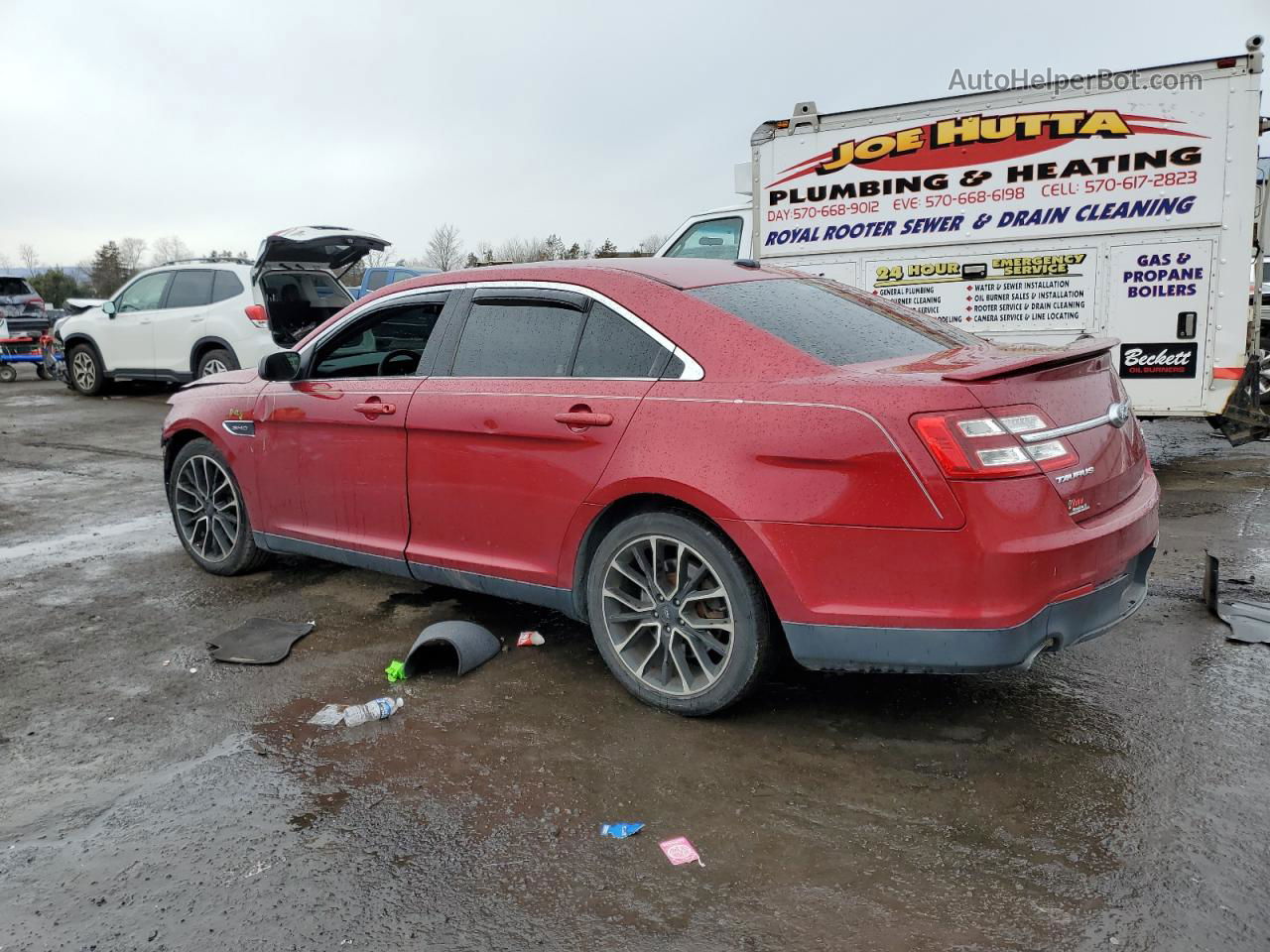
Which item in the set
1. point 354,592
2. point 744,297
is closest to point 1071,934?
point 744,297

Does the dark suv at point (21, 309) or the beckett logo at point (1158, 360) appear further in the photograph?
the dark suv at point (21, 309)

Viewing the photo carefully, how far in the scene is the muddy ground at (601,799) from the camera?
8.42 ft

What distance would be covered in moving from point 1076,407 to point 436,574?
2667 millimetres

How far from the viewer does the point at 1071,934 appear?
246 centimetres

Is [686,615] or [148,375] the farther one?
[148,375]

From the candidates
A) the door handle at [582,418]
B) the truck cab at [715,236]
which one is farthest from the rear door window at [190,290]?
the door handle at [582,418]

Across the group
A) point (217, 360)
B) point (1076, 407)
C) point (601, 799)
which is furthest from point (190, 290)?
point (1076, 407)

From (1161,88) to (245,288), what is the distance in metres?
10.6

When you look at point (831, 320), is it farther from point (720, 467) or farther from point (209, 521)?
point (209, 521)

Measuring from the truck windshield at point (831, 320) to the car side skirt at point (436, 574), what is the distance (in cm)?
129

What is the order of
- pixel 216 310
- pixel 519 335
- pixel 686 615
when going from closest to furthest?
pixel 686 615 → pixel 519 335 → pixel 216 310

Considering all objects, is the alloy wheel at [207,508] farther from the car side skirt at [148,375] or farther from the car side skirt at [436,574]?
the car side skirt at [148,375]

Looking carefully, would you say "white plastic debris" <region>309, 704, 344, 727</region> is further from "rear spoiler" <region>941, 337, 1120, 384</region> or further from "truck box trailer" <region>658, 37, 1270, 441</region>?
"truck box trailer" <region>658, 37, 1270, 441</region>

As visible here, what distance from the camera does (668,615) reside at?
3678 millimetres
